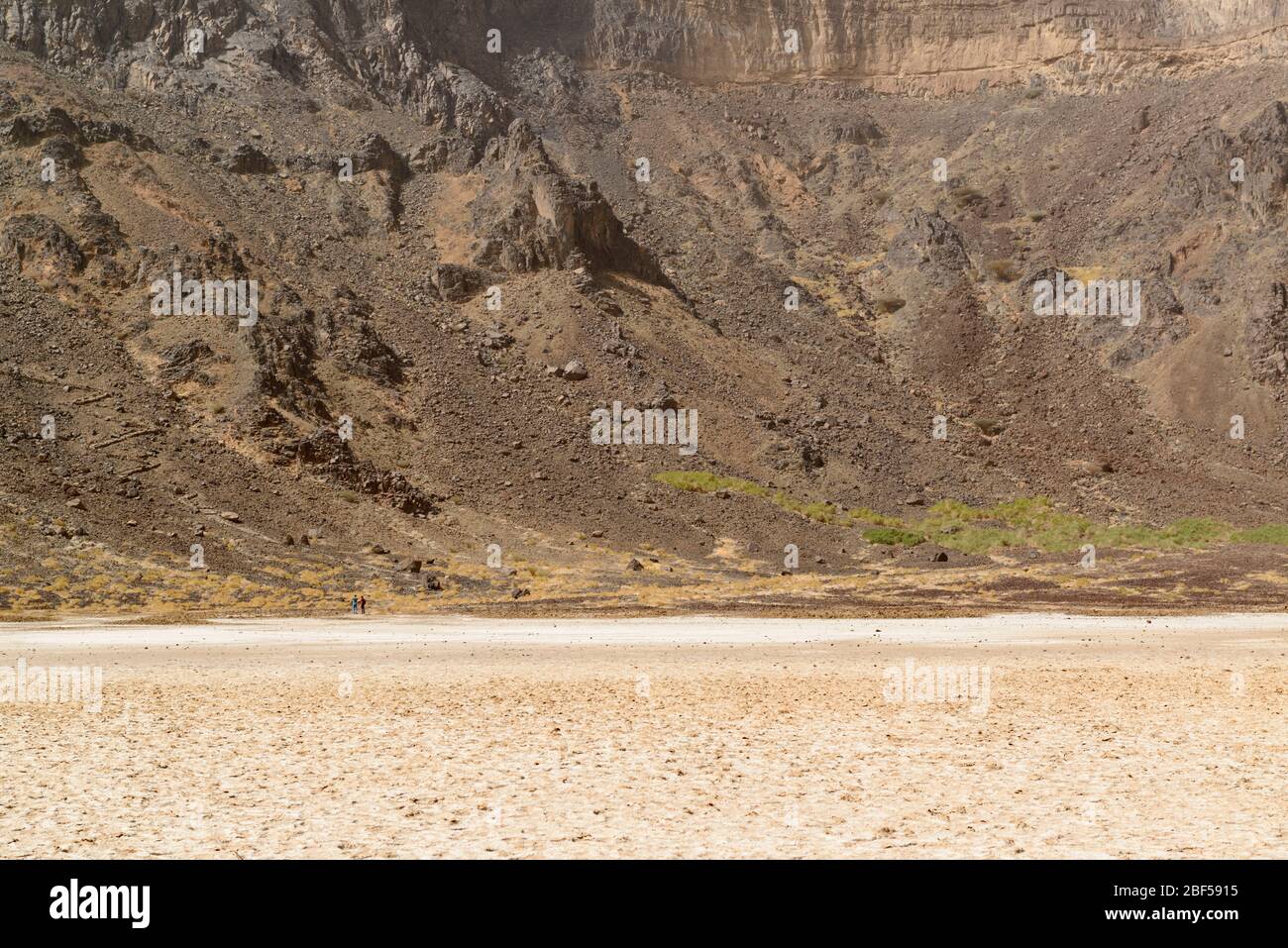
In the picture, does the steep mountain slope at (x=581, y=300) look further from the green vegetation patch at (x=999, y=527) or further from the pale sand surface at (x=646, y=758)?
the pale sand surface at (x=646, y=758)

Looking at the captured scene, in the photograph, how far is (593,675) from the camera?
738 inches

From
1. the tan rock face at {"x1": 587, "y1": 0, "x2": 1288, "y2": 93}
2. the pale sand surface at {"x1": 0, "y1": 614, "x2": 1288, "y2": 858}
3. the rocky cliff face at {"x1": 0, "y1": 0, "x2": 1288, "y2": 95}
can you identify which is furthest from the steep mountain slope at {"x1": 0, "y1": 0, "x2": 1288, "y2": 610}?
the pale sand surface at {"x1": 0, "y1": 614, "x2": 1288, "y2": 858}

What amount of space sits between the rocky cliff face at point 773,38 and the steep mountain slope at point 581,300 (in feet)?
1.29

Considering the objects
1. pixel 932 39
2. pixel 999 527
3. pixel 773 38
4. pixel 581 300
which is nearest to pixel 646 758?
pixel 999 527

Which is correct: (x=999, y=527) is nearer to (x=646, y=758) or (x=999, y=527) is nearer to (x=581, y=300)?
(x=581, y=300)

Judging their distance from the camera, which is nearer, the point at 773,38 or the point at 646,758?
the point at 646,758

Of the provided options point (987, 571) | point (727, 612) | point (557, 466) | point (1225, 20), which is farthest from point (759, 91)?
point (727, 612)

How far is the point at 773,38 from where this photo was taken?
108m

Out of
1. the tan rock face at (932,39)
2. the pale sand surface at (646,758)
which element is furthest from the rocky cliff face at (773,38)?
the pale sand surface at (646,758)

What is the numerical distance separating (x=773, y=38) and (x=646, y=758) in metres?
105

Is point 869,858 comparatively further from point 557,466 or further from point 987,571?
point 557,466

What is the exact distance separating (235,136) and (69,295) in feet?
71.8

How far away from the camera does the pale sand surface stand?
27.2ft
